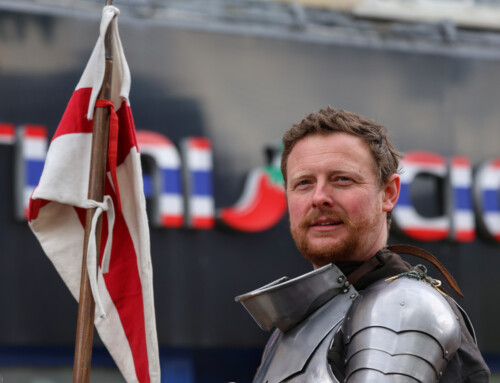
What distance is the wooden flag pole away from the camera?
314cm

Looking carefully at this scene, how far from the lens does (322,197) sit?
8.91 ft

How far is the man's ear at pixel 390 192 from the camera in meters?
2.84

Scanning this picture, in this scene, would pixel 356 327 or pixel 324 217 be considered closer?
pixel 356 327

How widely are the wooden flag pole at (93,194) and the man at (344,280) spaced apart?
62 centimetres

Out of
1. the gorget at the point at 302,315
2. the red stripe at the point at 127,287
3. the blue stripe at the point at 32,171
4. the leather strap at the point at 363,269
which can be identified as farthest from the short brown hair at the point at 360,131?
the blue stripe at the point at 32,171

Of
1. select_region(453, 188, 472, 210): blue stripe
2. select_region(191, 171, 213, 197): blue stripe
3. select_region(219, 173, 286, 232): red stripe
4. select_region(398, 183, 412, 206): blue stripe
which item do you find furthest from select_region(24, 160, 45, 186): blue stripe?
select_region(453, 188, 472, 210): blue stripe

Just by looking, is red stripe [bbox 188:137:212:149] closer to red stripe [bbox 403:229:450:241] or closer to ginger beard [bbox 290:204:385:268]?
red stripe [bbox 403:229:450:241]

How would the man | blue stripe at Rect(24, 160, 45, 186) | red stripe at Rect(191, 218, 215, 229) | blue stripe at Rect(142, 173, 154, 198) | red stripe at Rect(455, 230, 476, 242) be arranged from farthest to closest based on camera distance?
red stripe at Rect(455, 230, 476, 242), red stripe at Rect(191, 218, 215, 229), blue stripe at Rect(142, 173, 154, 198), blue stripe at Rect(24, 160, 45, 186), the man

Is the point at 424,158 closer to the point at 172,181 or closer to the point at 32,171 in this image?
the point at 172,181

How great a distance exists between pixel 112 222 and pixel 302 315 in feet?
3.03

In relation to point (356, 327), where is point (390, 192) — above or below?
above

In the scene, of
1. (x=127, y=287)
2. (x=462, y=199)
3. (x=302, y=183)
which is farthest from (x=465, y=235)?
(x=302, y=183)

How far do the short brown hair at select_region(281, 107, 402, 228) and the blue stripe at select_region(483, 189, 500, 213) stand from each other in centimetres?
614

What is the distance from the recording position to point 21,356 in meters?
7.49
